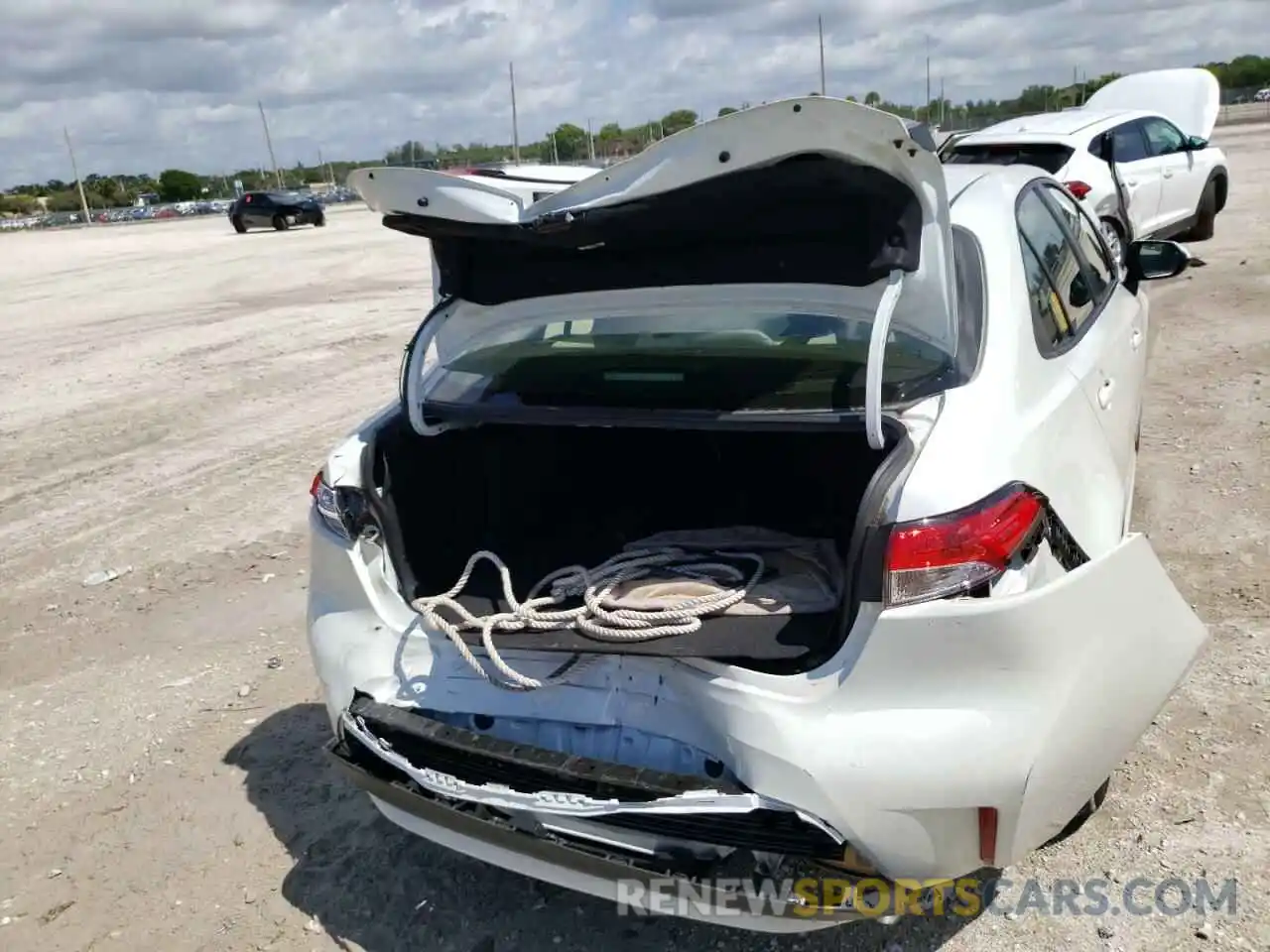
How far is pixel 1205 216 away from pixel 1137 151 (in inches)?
76.0

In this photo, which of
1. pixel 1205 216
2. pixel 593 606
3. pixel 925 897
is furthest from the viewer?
pixel 1205 216

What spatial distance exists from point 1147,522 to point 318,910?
3768 millimetres

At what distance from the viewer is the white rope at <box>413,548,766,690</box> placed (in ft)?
7.97

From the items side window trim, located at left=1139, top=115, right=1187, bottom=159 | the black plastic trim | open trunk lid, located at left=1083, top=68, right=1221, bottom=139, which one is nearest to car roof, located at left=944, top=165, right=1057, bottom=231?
the black plastic trim

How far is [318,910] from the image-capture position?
286 cm

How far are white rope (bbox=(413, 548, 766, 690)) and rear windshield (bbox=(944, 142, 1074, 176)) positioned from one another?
26.7 feet

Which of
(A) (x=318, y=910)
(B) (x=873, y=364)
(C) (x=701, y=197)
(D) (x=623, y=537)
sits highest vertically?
(C) (x=701, y=197)

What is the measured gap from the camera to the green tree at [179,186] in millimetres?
73938

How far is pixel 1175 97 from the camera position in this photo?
13.3 metres

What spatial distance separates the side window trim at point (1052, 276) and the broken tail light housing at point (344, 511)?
1794 millimetres

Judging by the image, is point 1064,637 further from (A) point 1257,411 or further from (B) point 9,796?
(A) point 1257,411

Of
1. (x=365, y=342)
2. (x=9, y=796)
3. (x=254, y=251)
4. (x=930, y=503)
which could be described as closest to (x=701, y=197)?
(x=930, y=503)

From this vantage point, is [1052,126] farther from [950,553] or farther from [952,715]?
[952,715]

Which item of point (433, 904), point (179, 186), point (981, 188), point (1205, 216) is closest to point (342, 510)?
point (433, 904)
